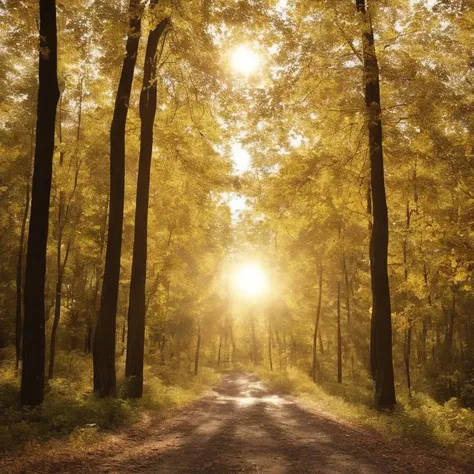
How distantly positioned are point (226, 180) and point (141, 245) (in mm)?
4364

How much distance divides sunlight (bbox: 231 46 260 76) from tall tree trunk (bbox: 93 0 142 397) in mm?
3253

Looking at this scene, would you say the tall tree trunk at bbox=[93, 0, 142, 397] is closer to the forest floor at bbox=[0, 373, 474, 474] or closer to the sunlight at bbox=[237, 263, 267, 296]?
the forest floor at bbox=[0, 373, 474, 474]

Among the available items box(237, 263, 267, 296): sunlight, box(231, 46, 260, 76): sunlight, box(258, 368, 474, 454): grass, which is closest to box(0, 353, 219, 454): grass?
box(258, 368, 474, 454): grass

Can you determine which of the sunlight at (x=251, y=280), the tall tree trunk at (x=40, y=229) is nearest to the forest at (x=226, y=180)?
the tall tree trunk at (x=40, y=229)

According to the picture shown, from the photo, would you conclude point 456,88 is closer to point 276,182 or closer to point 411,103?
point 411,103

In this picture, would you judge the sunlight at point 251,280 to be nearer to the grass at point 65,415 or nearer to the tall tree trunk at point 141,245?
the tall tree trunk at point 141,245

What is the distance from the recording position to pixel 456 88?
1812cm

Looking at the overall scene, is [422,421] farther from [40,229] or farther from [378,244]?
[40,229]

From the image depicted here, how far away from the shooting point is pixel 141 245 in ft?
48.9

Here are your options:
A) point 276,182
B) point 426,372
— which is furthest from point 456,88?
point 426,372

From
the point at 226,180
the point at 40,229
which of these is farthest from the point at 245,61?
the point at 40,229

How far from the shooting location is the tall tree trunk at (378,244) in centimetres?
1307

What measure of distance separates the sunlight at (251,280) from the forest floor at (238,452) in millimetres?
24066

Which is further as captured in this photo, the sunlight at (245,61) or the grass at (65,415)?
the sunlight at (245,61)
